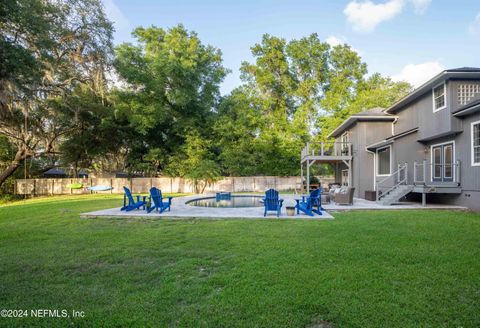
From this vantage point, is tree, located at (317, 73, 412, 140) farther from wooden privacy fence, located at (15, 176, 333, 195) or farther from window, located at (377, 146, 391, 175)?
window, located at (377, 146, 391, 175)

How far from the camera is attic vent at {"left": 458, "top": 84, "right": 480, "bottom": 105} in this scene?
1044cm

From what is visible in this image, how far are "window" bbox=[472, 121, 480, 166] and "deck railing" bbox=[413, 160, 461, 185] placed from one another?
0.70 metres

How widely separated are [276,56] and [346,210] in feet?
84.2

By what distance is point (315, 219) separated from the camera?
27.5 ft

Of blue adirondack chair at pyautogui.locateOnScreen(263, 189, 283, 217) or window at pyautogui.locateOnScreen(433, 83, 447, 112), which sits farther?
window at pyautogui.locateOnScreen(433, 83, 447, 112)

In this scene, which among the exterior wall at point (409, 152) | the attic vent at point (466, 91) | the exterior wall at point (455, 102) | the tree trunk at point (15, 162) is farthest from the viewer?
the tree trunk at point (15, 162)

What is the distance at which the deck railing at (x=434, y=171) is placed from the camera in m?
10.6

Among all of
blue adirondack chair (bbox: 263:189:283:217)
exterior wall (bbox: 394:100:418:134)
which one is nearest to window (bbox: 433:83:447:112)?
exterior wall (bbox: 394:100:418:134)

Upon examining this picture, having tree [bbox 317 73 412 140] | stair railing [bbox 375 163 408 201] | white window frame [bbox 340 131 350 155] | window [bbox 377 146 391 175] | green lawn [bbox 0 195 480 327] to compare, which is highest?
tree [bbox 317 73 412 140]

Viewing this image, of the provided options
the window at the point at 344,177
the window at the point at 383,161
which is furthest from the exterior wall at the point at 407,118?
the window at the point at 344,177

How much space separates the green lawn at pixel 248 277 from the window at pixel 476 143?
4592mm

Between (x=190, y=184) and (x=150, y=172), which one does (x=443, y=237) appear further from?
(x=150, y=172)

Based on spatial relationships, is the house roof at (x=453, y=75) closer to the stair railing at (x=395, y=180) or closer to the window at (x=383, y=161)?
the stair railing at (x=395, y=180)

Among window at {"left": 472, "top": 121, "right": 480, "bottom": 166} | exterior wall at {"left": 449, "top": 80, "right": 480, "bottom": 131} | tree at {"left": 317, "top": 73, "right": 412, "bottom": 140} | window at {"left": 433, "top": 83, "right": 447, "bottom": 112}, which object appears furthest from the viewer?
tree at {"left": 317, "top": 73, "right": 412, "bottom": 140}
